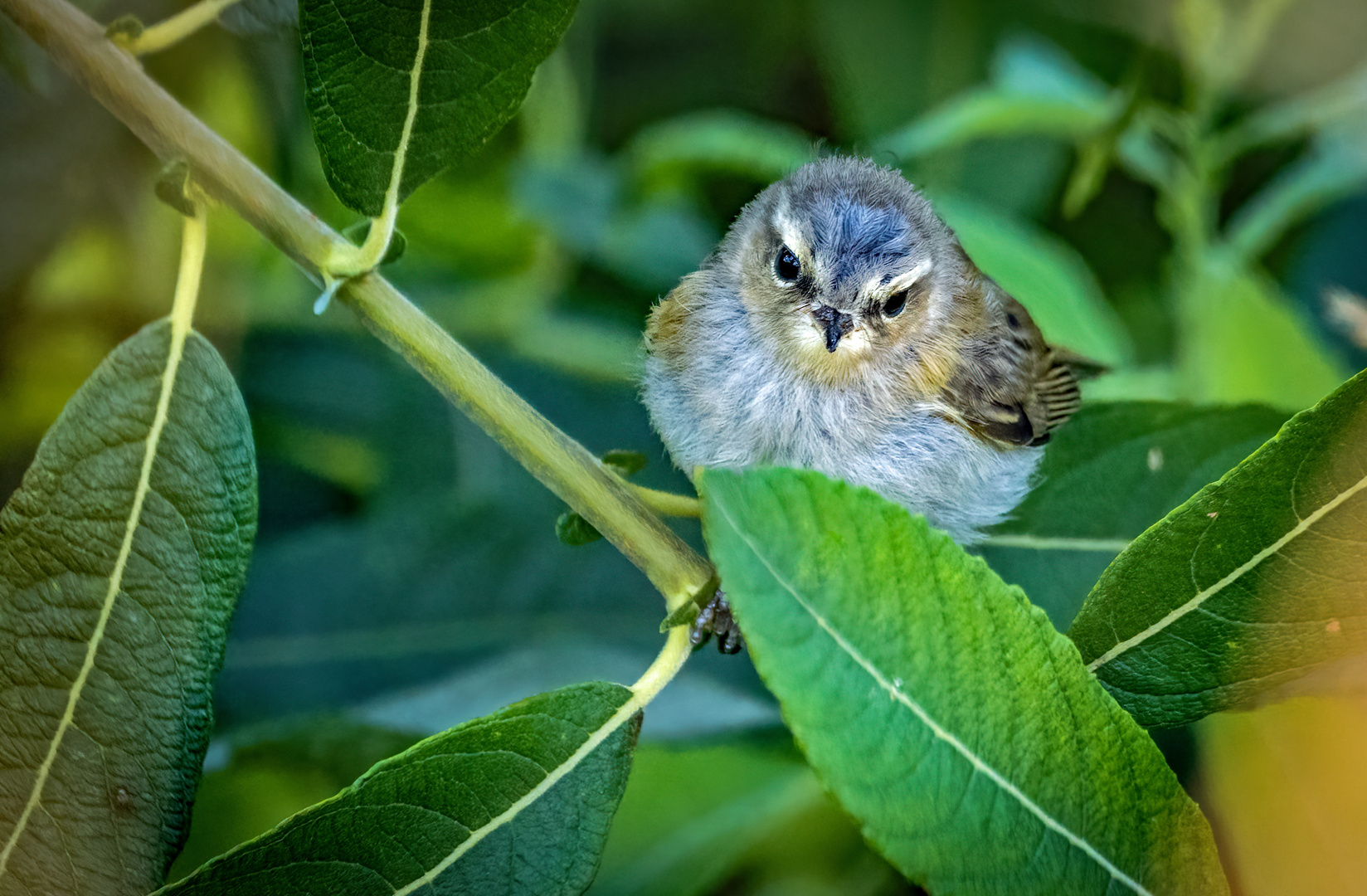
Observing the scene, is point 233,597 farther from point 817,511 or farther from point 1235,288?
point 1235,288

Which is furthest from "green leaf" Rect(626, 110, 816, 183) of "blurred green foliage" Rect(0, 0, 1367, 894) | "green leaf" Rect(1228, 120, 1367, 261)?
"green leaf" Rect(1228, 120, 1367, 261)

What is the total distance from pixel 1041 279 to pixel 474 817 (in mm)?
1887

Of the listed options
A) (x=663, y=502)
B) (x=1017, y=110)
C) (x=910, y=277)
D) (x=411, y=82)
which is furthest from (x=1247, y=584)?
(x=1017, y=110)

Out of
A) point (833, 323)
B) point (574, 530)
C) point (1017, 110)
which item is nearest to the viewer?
point (574, 530)

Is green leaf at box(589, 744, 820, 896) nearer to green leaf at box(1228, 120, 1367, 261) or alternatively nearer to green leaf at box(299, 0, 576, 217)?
green leaf at box(299, 0, 576, 217)

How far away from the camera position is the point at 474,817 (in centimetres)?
124

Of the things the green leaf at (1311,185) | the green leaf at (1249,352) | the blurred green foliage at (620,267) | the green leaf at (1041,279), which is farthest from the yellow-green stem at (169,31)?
the green leaf at (1311,185)

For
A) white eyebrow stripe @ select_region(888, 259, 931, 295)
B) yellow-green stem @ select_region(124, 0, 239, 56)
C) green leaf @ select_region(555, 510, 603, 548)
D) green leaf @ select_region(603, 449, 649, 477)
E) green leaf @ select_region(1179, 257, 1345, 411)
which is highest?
white eyebrow stripe @ select_region(888, 259, 931, 295)

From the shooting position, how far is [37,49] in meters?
1.79

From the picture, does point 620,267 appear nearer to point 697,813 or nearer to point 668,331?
point 668,331

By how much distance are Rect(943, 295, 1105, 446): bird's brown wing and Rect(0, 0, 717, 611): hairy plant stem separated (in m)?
1.18

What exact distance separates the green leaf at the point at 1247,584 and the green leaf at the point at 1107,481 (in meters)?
0.60

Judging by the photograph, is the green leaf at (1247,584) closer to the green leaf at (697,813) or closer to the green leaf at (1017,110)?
the green leaf at (697,813)

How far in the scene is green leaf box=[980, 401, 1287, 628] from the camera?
1.87 metres
